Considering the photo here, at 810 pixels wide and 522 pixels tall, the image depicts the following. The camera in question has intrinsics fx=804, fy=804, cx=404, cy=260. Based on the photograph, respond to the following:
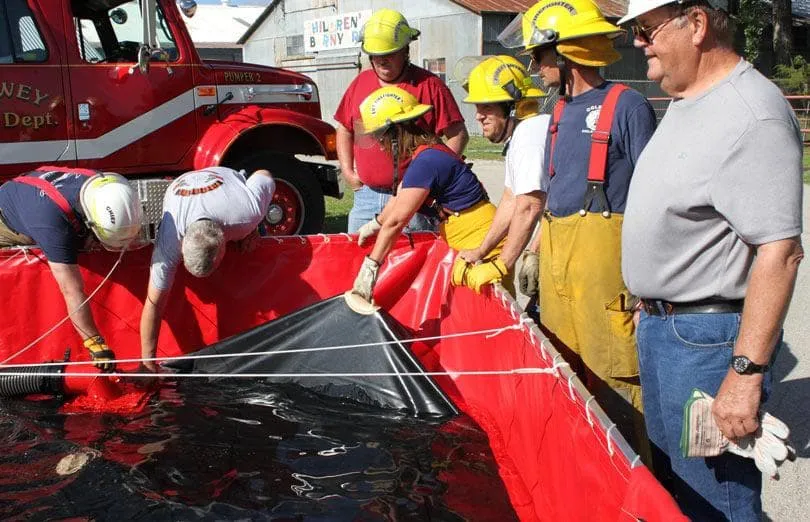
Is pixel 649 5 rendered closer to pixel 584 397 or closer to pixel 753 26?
pixel 584 397

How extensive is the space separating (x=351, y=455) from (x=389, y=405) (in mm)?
566

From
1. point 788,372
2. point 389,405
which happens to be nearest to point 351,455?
point 389,405

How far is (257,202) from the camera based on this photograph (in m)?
4.78

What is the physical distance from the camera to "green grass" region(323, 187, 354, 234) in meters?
9.41

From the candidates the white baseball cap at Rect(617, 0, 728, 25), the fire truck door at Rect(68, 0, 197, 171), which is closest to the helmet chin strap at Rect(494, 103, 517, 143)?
the white baseball cap at Rect(617, 0, 728, 25)

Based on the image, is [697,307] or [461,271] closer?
[697,307]

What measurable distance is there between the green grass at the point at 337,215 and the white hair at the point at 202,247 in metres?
4.30

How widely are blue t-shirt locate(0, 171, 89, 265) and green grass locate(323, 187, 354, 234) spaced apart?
4.27m

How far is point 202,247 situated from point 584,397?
7.78ft

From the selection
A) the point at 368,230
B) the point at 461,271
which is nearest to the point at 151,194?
the point at 368,230

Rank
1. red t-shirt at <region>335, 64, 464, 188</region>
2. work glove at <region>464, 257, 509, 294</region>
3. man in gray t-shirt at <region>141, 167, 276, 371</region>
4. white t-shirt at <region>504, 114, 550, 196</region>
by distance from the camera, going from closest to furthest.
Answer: white t-shirt at <region>504, 114, 550, 196</region>
work glove at <region>464, 257, 509, 294</region>
man in gray t-shirt at <region>141, 167, 276, 371</region>
red t-shirt at <region>335, 64, 464, 188</region>

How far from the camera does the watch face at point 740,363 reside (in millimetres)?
2086

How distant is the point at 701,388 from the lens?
234 cm

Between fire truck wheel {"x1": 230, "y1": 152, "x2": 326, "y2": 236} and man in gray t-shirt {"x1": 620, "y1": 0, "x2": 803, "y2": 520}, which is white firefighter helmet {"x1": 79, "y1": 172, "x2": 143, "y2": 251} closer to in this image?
man in gray t-shirt {"x1": 620, "y1": 0, "x2": 803, "y2": 520}
